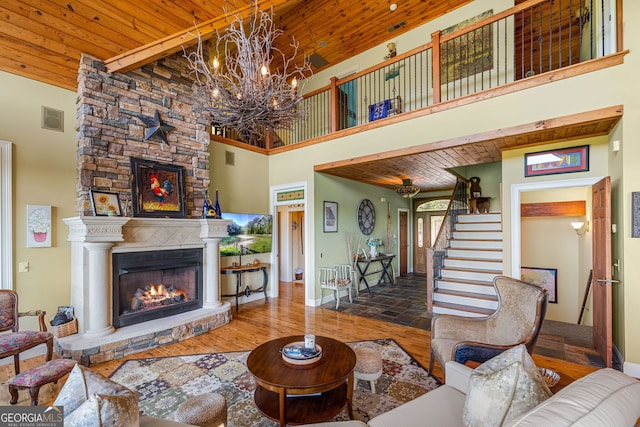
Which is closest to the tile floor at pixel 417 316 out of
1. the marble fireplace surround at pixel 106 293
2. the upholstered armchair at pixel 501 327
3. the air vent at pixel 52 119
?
the upholstered armchair at pixel 501 327

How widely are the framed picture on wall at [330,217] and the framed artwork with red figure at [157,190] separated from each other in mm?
2596

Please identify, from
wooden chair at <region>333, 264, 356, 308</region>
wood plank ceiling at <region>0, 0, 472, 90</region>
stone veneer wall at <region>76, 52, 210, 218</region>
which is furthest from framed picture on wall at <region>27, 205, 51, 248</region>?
wooden chair at <region>333, 264, 356, 308</region>

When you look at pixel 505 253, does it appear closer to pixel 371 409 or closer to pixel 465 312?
pixel 465 312

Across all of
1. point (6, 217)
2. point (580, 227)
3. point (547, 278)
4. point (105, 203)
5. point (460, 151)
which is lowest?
point (547, 278)

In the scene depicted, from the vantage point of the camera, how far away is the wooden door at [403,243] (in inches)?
348

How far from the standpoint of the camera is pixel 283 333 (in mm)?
4098

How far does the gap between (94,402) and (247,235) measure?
4.73 metres

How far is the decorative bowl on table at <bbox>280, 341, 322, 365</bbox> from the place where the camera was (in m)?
2.16

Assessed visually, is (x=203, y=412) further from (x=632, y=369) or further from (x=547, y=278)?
(x=547, y=278)

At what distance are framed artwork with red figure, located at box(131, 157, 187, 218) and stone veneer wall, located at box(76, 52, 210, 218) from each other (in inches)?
4.0

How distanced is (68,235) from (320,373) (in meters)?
3.74

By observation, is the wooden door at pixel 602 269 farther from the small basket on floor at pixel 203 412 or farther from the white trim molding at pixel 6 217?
the white trim molding at pixel 6 217

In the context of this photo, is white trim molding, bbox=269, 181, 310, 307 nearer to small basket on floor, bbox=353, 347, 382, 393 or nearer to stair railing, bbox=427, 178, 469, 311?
stair railing, bbox=427, 178, 469, 311

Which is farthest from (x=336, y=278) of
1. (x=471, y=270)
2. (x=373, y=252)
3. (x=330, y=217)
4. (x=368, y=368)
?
(x=368, y=368)
